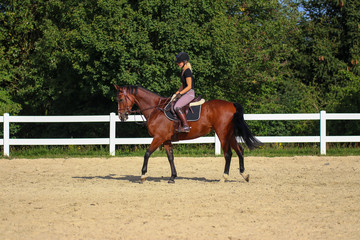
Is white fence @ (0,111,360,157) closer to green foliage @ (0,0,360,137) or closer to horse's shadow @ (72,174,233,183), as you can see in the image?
green foliage @ (0,0,360,137)

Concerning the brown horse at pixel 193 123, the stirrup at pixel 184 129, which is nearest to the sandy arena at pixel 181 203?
the brown horse at pixel 193 123

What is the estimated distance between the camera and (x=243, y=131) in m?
10.2

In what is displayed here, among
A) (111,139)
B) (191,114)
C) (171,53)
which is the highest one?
(171,53)

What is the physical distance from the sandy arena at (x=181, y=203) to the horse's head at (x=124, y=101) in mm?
1527

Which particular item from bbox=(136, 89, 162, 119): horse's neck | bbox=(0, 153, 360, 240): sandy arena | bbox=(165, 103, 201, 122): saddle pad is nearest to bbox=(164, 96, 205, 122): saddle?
bbox=(165, 103, 201, 122): saddle pad

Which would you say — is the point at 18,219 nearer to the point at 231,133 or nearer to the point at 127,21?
the point at 231,133

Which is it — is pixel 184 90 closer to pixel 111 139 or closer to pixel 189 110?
pixel 189 110

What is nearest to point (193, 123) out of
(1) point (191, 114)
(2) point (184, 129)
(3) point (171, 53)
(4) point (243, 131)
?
(1) point (191, 114)

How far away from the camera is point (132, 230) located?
20.1ft

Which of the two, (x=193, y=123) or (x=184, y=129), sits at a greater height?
(x=193, y=123)

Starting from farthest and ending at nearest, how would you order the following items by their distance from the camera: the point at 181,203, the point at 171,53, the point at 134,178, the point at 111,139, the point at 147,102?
1. the point at 171,53
2. the point at 111,139
3. the point at 134,178
4. the point at 147,102
5. the point at 181,203

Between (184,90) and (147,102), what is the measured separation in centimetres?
105

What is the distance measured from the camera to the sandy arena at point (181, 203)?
6121 millimetres

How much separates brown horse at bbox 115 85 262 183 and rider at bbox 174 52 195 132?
10.6 inches
